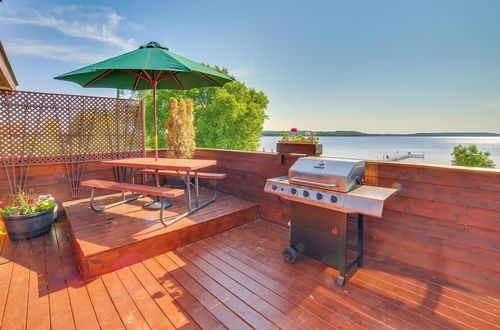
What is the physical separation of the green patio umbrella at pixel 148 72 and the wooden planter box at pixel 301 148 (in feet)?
4.23

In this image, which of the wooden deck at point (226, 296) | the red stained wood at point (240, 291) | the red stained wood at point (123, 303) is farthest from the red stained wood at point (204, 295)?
the red stained wood at point (123, 303)

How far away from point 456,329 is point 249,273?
144 centimetres

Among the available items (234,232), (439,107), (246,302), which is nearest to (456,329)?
(246,302)

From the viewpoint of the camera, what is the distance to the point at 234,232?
2.96 metres

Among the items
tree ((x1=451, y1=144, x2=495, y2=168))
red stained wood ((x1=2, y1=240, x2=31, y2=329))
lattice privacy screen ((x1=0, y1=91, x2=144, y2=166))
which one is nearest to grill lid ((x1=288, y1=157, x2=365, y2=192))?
red stained wood ((x1=2, y1=240, x2=31, y2=329))

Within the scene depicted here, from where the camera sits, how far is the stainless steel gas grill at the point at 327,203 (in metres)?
1.70

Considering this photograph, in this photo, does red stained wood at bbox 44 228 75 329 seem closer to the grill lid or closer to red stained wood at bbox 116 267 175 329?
red stained wood at bbox 116 267 175 329

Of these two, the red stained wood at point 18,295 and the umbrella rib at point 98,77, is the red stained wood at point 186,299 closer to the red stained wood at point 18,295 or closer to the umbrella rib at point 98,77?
the red stained wood at point 18,295

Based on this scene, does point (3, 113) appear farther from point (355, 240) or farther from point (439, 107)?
point (439, 107)

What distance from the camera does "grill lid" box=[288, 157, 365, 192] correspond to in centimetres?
174

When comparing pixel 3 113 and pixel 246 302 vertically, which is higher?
pixel 3 113

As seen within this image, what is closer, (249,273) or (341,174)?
(341,174)

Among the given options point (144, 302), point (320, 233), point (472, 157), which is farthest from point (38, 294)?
point (472, 157)

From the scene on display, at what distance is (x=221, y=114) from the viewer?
1636cm
